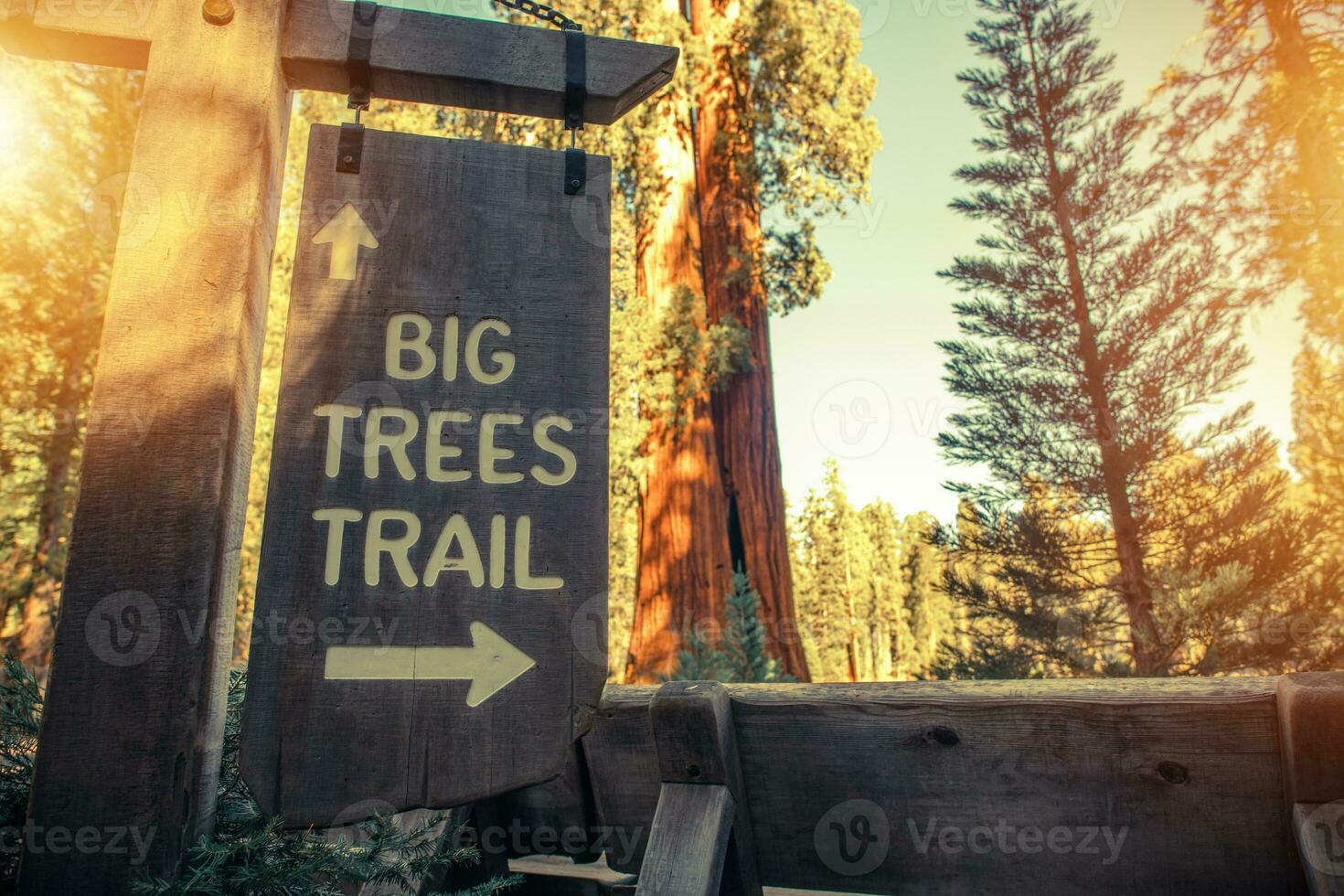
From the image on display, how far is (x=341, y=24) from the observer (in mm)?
2074

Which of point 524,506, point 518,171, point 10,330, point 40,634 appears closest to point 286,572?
point 524,506

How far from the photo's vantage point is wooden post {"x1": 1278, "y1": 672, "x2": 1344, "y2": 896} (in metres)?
1.24

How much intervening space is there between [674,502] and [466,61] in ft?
23.6

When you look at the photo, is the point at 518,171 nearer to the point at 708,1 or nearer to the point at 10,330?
the point at 708,1

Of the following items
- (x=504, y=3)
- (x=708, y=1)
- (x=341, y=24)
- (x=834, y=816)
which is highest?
(x=708, y=1)

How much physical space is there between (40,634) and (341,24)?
46.9 ft

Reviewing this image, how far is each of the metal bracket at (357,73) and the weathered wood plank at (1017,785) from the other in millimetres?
1544

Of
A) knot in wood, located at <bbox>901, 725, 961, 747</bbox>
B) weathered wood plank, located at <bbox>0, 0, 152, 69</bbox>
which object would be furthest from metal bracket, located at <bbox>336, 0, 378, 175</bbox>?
knot in wood, located at <bbox>901, 725, 961, 747</bbox>

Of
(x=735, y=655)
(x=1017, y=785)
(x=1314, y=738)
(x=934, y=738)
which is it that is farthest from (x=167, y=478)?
(x=735, y=655)

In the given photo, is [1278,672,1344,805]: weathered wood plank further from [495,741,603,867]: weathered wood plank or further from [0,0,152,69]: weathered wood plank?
[0,0,152,69]: weathered wood plank

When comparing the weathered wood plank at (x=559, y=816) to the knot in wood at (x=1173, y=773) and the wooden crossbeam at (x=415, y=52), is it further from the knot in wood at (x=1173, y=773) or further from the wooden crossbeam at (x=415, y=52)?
the wooden crossbeam at (x=415, y=52)

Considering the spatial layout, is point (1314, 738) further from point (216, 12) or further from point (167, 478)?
point (216, 12)

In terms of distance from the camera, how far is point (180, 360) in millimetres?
1792

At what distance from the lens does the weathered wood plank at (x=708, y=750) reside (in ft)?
5.02
